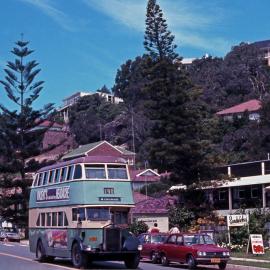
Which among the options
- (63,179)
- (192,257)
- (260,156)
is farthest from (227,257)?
(260,156)

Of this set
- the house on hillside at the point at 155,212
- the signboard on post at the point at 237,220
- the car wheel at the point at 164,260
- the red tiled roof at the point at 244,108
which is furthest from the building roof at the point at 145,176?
the car wheel at the point at 164,260

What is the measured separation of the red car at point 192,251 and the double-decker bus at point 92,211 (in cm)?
223

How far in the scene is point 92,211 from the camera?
22328mm

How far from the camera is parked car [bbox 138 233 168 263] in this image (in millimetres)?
27078

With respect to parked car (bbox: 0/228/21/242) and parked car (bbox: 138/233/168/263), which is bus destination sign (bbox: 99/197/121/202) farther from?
parked car (bbox: 0/228/21/242)

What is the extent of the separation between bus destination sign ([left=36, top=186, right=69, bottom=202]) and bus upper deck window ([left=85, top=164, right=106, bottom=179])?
120 centimetres

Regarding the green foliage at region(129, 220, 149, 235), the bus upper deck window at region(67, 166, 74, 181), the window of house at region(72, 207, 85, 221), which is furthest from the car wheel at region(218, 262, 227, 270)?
the green foliage at region(129, 220, 149, 235)

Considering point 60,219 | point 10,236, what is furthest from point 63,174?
point 10,236

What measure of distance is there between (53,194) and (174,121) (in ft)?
67.3

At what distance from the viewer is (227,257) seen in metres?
22.9

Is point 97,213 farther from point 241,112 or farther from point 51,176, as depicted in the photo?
point 241,112

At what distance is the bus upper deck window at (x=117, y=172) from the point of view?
76.6 feet

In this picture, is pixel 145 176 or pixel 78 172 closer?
pixel 78 172

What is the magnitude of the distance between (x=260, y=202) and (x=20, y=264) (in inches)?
1227
